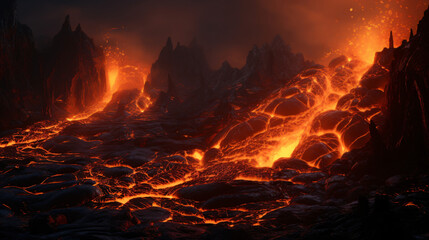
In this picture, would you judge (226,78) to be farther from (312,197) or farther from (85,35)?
(312,197)

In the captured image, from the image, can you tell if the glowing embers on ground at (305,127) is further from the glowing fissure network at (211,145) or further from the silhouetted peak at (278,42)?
the silhouetted peak at (278,42)

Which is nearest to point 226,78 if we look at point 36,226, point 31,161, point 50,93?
point 50,93

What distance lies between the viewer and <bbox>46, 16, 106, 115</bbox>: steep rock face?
63.3 metres

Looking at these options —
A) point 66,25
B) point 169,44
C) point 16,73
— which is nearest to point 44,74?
point 16,73

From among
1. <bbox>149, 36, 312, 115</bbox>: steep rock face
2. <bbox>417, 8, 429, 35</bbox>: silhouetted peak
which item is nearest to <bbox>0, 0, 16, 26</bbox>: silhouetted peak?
<bbox>149, 36, 312, 115</bbox>: steep rock face

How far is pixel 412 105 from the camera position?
20.5m

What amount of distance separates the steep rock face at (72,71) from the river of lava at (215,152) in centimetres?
937

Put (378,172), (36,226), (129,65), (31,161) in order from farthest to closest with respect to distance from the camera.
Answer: (129,65)
(31,161)
(378,172)
(36,226)

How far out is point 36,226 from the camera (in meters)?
12.1

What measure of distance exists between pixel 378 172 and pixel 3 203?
94.2 feet

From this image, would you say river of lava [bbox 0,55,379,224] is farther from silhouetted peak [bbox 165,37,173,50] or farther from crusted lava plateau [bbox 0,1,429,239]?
silhouetted peak [bbox 165,37,173,50]

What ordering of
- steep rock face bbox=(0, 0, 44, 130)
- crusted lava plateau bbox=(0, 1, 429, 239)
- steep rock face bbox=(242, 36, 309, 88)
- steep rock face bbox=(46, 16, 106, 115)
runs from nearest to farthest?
crusted lava plateau bbox=(0, 1, 429, 239)
steep rock face bbox=(0, 0, 44, 130)
steep rock face bbox=(46, 16, 106, 115)
steep rock face bbox=(242, 36, 309, 88)

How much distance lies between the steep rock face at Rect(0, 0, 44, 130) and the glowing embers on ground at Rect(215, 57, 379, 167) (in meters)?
37.6

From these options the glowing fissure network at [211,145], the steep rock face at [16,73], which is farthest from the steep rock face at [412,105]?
the steep rock face at [16,73]
